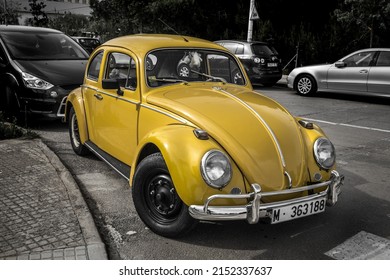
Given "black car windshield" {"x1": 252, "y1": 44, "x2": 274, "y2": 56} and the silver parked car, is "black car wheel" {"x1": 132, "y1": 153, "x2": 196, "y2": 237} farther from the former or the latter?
"black car windshield" {"x1": 252, "y1": 44, "x2": 274, "y2": 56}

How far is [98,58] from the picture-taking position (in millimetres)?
5555

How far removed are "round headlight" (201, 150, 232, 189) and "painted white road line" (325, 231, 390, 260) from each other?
1.16 metres

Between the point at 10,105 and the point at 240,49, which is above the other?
the point at 240,49

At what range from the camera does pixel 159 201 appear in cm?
376

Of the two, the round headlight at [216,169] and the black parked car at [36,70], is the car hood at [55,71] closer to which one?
the black parked car at [36,70]

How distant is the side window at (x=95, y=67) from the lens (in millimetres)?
5479

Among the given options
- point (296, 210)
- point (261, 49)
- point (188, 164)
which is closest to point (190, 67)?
point (188, 164)

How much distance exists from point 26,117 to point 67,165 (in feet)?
7.74

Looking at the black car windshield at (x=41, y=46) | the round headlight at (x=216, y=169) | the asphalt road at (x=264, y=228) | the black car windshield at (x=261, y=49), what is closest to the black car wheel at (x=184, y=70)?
the asphalt road at (x=264, y=228)

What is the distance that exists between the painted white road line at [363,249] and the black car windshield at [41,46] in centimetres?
680

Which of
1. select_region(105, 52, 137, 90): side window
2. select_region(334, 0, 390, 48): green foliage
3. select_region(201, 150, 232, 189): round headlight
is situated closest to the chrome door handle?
select_region(105, 52, 137, 90): side window

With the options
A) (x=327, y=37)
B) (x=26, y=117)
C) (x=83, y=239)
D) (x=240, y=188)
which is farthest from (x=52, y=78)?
(x=327, y=37)

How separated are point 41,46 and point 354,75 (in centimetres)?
860

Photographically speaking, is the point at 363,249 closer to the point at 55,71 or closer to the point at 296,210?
the point at 296,210
